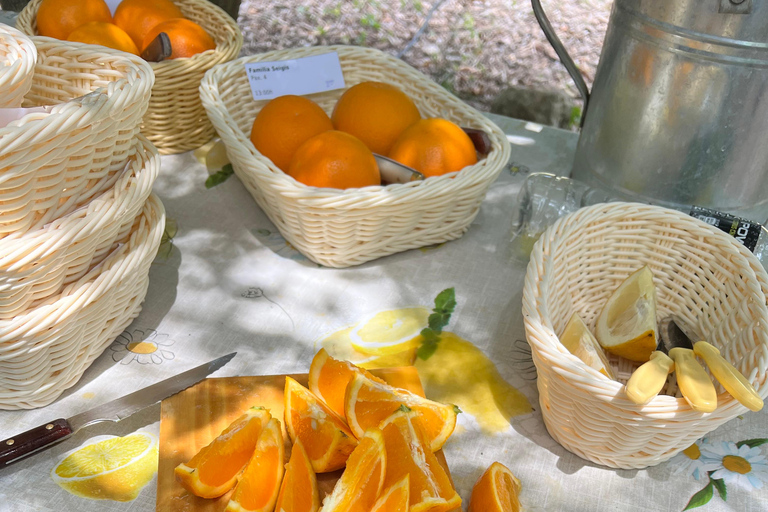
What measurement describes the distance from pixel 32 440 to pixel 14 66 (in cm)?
40

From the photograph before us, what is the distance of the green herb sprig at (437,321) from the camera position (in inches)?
35.2

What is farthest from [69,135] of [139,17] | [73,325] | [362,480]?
[139,17]

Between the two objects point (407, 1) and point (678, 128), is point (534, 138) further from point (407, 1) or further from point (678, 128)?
point (407, 1)

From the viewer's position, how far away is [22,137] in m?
0.56

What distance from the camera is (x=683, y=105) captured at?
988mm

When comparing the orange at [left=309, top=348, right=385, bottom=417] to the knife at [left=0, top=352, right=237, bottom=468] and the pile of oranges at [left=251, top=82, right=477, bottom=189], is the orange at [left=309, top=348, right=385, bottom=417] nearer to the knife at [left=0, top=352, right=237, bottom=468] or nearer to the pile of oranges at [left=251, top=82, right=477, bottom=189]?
the knife at [left=0, top=352, right=237, bottom=468]

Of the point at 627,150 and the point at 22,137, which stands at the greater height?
the point at 22,137

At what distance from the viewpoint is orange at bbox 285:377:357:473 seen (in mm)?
649

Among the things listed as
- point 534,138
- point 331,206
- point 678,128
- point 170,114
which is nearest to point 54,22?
point 170,114

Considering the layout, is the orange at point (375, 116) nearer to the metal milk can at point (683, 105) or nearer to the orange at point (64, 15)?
the metal milk can at point (683, 105)

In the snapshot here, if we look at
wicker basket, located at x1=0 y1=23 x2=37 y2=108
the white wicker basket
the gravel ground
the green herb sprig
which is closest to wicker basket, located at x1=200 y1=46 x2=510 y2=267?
the green herb sprig

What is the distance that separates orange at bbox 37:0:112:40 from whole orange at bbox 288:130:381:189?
1.73ft

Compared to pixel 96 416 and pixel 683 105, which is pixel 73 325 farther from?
pixel 683 105

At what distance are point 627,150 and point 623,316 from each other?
36cm
